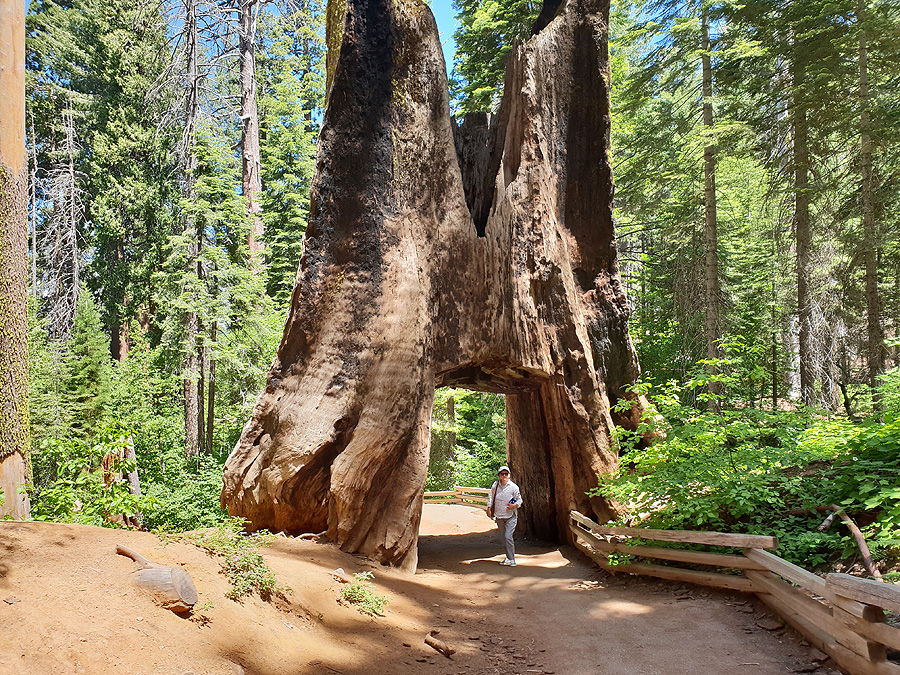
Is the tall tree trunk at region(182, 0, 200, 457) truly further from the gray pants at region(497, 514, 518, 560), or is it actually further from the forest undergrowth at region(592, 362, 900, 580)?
the forest undergrowth at region(592, 362, 900, 580)

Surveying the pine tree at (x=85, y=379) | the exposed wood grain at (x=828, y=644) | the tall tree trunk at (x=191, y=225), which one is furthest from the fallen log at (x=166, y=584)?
the pine tree at (x=85, y=379)

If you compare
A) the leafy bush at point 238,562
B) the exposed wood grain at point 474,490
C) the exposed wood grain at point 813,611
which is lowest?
the exposed wood grain at point 474,490

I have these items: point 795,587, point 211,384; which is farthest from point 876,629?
point 211,384

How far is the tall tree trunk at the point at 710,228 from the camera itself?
14.4 meters

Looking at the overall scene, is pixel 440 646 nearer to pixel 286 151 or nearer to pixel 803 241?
pixel 803 241

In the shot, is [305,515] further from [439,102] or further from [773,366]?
[773,366]

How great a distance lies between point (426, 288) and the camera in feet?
27.8

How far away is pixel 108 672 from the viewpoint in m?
2.81

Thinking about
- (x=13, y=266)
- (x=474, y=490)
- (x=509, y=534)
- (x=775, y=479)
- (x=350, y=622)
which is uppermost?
(x=13, y=266)

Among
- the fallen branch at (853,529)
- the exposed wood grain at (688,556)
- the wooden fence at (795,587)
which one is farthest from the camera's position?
the exposed wood grain at (688,556)

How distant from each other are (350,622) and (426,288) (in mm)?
4819

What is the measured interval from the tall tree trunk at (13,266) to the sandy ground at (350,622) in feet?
7.08

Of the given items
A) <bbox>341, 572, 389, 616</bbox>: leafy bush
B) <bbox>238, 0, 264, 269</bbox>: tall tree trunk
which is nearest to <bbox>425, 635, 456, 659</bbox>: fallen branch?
<bbox>341, 572, 389, 616</bbox>: leafy bush

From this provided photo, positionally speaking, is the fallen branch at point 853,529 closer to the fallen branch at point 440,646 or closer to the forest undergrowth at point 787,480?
the forest undergrowth at point 787,480
